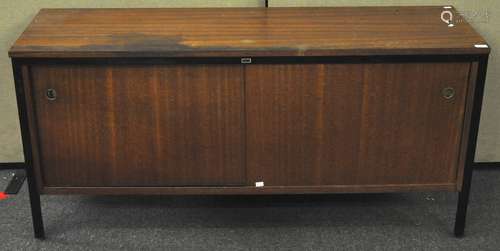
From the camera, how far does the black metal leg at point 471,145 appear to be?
1.69 m

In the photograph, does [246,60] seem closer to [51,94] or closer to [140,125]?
[140,125]

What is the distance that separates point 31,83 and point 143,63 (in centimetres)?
27

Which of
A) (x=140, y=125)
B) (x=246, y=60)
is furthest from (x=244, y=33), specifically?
(x=140, y=125)

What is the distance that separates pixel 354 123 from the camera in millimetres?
1760

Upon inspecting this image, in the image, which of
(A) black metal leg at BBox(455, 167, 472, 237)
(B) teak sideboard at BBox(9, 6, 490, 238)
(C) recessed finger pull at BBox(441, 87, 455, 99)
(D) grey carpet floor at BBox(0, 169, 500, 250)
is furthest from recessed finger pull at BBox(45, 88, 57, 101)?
(A) black metal leg at BBox(455, 167, 472, 237)

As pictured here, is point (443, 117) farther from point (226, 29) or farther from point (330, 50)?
point (226, 29)

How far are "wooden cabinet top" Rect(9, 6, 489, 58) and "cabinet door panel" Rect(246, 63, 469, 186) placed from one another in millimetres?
47

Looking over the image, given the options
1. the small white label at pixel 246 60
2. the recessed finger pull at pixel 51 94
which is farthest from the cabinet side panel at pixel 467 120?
the recessed finger pull at pixel 51 94

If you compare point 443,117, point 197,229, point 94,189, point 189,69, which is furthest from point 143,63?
point 443,117

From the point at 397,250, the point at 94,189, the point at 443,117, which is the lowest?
the point at 397,250

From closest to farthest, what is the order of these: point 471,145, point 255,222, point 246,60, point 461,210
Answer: point 246,60 < point 471,145 < point 461,210 < point 255,222

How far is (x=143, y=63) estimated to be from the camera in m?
1.68

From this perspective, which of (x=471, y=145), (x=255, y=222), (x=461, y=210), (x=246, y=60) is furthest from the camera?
(x=255, y=222)

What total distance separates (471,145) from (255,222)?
602 millimetres
